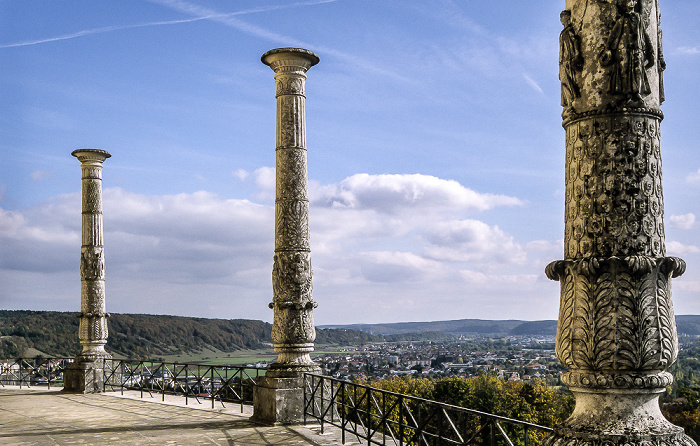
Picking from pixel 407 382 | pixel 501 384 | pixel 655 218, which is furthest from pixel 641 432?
pixel 501 384

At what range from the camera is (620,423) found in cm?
385

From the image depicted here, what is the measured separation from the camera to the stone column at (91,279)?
59.3 feet

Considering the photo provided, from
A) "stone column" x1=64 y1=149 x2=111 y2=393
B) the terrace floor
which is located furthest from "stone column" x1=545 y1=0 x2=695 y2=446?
"stone column" x1=64 y1=149 x2=111 y2=393

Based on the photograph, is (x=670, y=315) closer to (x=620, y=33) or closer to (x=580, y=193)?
(x=580, y=193)

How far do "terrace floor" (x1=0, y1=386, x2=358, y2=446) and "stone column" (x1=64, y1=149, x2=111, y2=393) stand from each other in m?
1.38

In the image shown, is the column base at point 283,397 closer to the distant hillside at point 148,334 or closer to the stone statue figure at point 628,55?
the stone statue figure at point 628,55

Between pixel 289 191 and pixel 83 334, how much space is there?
9.12 meters

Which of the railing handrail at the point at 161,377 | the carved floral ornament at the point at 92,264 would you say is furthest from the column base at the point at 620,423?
the carved floral ornament at the point at 92,264

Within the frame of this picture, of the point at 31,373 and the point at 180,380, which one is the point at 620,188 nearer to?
the point at 180,380

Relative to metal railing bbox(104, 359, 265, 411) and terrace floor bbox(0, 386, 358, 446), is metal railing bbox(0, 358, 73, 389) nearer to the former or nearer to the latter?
metal railing bbox(104, 359, 265, 411)

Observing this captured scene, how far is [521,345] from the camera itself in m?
69.1

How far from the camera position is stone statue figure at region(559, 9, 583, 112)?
4.17m

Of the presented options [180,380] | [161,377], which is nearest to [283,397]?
[161,377]

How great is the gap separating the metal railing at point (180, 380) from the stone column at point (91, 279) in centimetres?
46
